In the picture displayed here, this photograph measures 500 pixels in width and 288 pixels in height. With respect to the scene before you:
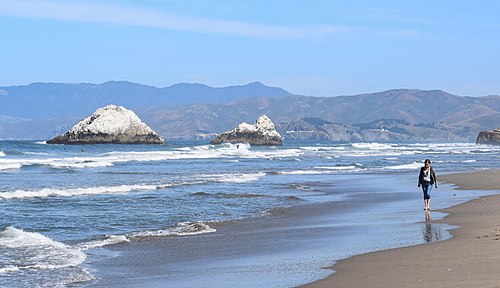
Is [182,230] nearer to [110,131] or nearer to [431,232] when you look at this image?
[431,232]

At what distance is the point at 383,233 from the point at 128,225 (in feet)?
19.1

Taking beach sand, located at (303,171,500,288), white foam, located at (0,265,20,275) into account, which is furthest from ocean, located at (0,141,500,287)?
beach sand, located at (303,171,500,288)

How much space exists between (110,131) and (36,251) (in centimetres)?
10756

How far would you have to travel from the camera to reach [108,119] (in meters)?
121

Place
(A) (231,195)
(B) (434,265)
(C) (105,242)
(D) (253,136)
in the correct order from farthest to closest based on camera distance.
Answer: (D) (253,136)
(A) (231,195)
(C) (105,242)
(B) (434,265)

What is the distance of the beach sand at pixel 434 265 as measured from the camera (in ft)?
32.0

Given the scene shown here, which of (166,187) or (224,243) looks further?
(166,187)

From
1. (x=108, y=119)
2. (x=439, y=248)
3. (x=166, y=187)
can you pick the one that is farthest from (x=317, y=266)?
(x=108, y=119)

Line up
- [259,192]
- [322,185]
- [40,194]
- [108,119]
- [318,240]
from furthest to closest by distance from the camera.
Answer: [108,119], [322,185], [259,192], [40,194], [318,240]

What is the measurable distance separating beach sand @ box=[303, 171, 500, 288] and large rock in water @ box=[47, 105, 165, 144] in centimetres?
10690

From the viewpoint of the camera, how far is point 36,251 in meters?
13.9

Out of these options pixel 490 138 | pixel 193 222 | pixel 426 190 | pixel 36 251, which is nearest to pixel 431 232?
pixel 426 190

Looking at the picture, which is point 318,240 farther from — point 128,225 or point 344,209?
point 344,209

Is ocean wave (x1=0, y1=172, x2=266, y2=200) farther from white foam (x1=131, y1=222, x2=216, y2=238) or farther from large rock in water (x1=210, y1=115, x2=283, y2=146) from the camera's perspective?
large rock in water (x1=210, y1=115, x2=283, y2=146)
